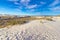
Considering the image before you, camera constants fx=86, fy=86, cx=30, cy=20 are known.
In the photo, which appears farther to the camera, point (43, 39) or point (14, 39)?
point (43, 39)

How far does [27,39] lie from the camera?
6883 millimetres

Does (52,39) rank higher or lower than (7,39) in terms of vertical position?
lower

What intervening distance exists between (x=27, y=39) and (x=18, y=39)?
2.35 ft

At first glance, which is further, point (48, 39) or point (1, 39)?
point (48, 39)

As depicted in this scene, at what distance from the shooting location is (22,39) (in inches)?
268

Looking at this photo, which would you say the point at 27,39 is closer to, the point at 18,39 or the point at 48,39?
the point at 18,39

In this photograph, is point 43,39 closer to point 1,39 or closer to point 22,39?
point 22,39

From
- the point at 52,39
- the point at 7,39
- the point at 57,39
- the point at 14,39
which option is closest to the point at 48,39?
the point at 52,39

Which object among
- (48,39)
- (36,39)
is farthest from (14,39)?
(48,39)

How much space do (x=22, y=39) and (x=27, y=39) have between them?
401 millimetres

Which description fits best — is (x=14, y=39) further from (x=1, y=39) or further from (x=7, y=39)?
(x=1, y=39)

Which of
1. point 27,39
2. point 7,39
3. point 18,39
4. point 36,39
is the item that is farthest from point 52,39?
point 7,39

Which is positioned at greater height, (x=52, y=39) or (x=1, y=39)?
(x=1, y=39)

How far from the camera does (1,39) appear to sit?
6.53 meters
